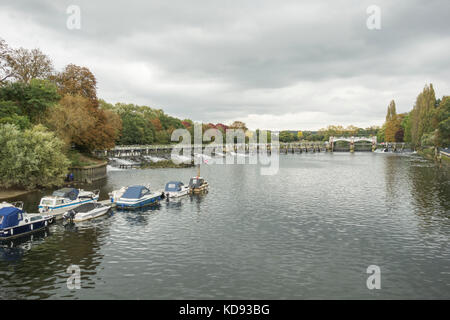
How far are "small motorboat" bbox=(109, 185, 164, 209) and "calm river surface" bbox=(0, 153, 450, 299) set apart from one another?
2105 mm

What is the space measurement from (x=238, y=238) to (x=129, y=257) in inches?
434

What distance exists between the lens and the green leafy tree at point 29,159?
51000 millimetres

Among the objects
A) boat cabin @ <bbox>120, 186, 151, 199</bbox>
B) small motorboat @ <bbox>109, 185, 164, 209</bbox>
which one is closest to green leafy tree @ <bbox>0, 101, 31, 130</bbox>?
small motorboat @ <bbox>109, 185, 164, 209</bbox>

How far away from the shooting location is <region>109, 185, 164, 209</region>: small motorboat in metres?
45.7

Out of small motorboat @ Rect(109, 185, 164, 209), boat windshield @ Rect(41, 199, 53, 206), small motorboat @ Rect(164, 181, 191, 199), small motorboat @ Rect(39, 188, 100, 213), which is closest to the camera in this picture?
small motorboat @ Rect(39, 188, 100, 213)

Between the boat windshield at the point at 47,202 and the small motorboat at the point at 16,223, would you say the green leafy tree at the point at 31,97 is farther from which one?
the small motorboat at the point at 16,223

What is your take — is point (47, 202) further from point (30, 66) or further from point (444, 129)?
point (444, 129)

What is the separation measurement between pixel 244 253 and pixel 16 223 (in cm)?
2305

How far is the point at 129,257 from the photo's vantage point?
1077 inches

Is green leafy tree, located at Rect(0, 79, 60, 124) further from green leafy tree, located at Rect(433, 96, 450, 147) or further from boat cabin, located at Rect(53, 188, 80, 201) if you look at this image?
green leafy tree, located at Rect(433, 96, 450, 147)

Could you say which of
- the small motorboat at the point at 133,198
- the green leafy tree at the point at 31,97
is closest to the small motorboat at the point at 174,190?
the small motorboat at the point at 133,198
